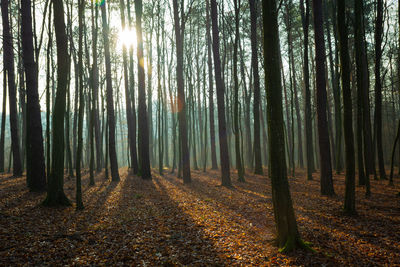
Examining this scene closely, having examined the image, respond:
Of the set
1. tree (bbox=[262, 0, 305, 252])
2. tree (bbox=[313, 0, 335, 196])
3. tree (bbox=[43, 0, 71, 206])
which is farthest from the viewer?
tree (bbox=[313, 0, 335, 196])

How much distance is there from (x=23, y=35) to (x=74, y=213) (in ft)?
22.8

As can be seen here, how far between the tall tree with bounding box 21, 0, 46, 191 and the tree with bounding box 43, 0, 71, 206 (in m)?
1.93

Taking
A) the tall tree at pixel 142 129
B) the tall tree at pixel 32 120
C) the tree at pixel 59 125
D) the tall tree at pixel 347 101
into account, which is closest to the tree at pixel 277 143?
the tall tree at pixel 347 101

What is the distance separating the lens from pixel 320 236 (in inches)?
185

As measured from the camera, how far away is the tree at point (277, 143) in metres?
4.08

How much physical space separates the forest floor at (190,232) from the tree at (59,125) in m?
0.42

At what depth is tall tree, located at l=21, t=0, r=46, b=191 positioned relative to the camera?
8.44 m

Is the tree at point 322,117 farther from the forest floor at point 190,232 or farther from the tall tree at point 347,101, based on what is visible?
the tall tree at point 347,101

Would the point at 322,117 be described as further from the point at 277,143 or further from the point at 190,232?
the point at 190,232

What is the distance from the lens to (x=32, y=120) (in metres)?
8.53

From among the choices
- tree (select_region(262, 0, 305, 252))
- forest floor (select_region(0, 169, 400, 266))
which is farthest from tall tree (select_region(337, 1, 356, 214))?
tree (select_region(262, 0, 305, 252))

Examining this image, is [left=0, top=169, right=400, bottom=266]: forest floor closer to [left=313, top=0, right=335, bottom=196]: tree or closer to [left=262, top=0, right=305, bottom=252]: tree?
[left=262, top=0, right=305, bottom=252]: tree

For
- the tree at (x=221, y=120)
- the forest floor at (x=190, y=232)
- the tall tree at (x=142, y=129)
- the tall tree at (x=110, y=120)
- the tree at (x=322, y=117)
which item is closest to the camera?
the forest floor at (x=190, y=232)

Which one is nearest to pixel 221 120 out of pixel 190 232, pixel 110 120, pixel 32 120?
pixel 110 120
